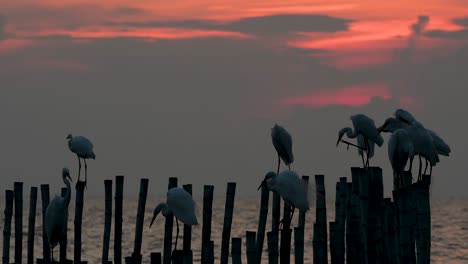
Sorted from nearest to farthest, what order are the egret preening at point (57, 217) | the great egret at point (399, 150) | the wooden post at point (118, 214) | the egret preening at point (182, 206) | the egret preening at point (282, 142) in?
the great egret at point (399, 150), the egret preening at point (182, 206), the egret preening at point (57, 217), the wooden post at point (118, 214), the egret preening at point (282, 142)

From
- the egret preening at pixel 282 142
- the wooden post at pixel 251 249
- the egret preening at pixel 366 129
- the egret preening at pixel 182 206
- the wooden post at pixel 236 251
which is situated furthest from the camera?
the egret preening at pixel 282 142

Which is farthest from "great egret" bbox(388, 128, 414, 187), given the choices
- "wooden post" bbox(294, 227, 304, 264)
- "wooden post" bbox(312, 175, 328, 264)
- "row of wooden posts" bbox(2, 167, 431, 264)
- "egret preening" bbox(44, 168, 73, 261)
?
"egret preening" bbox(44, 168, 73, 261)

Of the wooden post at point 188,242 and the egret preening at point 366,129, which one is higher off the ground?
the egret preening at point 366,129

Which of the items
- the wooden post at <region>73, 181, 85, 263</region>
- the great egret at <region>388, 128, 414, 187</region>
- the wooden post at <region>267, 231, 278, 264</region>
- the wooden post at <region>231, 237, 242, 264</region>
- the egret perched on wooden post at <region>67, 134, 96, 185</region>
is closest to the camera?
the wooden post at <region>231, 237, 242, 264</region>

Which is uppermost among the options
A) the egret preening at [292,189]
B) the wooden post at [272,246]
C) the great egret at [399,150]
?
the great egret at [399,150]

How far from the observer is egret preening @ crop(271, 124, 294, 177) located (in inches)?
825

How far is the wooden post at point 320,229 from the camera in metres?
15.3

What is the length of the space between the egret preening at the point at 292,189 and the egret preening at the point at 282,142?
13.3 feet

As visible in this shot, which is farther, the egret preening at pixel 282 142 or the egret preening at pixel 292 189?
the egret preening at pixel 282 142

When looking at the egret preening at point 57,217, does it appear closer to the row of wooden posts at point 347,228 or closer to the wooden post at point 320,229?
the row of wooden posts at point 347,228

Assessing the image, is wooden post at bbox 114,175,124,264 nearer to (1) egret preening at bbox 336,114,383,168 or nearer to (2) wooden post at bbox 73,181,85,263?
(2) wooden post at bbox 73,181,85,263

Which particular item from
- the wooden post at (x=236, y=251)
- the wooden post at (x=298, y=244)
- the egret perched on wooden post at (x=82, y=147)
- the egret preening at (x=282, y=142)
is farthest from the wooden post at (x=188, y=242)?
the egret perched on wooden post at (x=82, y=147)

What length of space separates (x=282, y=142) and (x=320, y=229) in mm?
5571

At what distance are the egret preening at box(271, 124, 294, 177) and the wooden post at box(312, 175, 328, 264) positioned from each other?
394 centimetres
